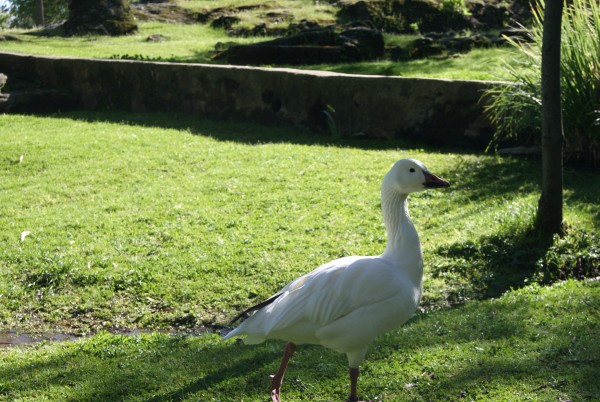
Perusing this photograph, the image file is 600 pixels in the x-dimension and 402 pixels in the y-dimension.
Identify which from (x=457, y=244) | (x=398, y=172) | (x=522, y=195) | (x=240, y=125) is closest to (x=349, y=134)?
(x=240, y=125)

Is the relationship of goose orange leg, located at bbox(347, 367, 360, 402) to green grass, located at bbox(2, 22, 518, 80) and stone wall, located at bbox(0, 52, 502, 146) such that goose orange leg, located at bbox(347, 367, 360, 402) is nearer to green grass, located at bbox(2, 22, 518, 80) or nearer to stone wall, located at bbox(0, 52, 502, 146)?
stone wall, located at bbox(0, 52, 502, 146)

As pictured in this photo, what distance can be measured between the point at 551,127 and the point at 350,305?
314 centimetres

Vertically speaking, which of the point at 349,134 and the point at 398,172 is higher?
the point at 398,172

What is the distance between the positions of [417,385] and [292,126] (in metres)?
6.16

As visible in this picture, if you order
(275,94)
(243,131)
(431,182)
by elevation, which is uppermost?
(431,182)

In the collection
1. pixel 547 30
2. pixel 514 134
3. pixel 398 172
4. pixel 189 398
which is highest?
pixel 547 30

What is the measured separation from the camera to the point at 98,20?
1808 cm

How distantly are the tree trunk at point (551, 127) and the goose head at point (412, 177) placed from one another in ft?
7.86

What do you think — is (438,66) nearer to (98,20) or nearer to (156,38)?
(156,38)

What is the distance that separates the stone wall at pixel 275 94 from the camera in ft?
30.0

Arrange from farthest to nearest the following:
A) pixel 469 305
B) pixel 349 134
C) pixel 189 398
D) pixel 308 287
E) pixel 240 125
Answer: pixel 240 125 < pixel 349 134 < pixel 469 305 < pixel 189 398 < pixel 308 287

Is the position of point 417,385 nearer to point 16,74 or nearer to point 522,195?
point 522,195

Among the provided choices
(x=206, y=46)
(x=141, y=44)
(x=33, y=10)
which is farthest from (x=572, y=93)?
(x=33, y=10)

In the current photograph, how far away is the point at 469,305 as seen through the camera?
5.53 meters
